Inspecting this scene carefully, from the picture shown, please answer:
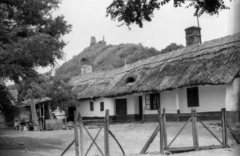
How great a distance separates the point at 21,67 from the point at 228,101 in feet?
37.0

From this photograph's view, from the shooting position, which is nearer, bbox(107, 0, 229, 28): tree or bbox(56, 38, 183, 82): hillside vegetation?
bbox(107, 0, 229, 28): tree

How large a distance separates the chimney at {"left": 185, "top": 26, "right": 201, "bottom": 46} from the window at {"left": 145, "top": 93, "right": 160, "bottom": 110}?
5.40m

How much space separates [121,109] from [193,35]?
8456mm

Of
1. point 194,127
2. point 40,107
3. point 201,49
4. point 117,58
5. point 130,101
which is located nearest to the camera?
point 194,127

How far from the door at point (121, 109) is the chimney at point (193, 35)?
7171 mm

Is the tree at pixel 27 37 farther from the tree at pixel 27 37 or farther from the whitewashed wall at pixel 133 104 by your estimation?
the whitewashed wall at pixel 133 104

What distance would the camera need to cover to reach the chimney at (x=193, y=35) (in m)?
23.3

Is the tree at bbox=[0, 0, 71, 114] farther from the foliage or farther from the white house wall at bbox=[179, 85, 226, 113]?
the foliage

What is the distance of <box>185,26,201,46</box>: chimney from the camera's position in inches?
917

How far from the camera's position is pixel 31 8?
1221 centimetres

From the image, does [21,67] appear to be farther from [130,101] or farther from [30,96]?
[130,101]

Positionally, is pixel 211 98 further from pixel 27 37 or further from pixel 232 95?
pixel 27 37

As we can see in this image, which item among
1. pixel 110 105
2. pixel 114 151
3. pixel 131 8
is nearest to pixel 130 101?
pixel 110 105

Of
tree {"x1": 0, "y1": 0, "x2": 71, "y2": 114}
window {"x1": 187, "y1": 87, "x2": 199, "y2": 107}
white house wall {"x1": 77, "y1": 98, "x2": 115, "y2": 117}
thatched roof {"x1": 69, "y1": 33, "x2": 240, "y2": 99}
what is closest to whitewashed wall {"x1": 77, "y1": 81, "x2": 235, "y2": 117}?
window {"x1": 187, "y1": 87, "x2": 199, "y2": 107}
